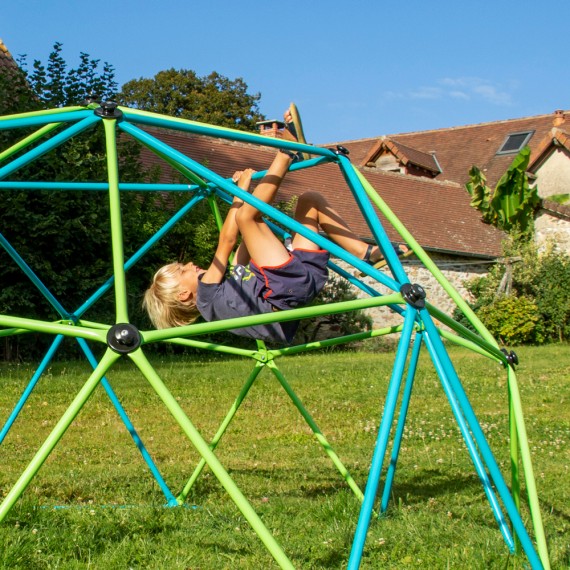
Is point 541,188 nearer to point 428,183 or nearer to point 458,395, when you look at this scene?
point 428,183

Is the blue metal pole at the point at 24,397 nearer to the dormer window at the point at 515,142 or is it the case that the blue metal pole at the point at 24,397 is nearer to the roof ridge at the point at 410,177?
the roof ridge at the point at 410,177

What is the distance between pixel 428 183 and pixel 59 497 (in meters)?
19.5

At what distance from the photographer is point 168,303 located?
3898mm

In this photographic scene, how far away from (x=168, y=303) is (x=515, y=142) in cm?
2413

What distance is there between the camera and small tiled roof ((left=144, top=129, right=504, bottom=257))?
17453mm

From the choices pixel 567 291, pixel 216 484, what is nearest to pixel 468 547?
pixel 216 484

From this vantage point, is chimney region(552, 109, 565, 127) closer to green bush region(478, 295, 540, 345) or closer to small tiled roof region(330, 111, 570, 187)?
small tiled roof region(330, 111, 570, 187)

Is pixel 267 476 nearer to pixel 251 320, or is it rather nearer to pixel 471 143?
pixel 251 320

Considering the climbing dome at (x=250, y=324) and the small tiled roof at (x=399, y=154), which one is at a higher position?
the small tiled roof at (x=399, y=154)

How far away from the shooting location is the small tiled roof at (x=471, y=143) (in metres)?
25.4

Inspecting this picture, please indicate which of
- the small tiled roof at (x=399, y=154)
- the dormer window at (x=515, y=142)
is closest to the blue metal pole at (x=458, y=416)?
the small tiled roof at (x=399, y=154)

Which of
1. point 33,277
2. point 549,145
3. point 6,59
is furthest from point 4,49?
point 549,145

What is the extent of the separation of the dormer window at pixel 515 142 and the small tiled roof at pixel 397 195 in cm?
389

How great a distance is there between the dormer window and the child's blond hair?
23.4m
